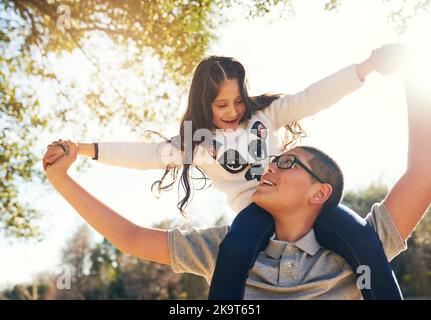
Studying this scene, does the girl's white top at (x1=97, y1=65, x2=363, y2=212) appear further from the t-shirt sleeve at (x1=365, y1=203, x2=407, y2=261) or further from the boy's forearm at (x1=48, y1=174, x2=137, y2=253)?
the t-shirt sleeve at (x1=365, y1=203, x2=407, y2=261)

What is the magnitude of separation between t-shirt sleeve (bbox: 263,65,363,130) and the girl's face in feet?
0.69

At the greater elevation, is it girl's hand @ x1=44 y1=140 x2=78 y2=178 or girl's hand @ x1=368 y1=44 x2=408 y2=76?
girl's hand @ x1=368 y1=44 x2=408 y2=76

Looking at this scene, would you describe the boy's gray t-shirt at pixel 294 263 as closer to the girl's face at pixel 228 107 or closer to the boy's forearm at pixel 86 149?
the boy's forearm at pixel 86 149

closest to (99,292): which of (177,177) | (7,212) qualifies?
(7,212)

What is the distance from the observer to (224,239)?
2.94 m

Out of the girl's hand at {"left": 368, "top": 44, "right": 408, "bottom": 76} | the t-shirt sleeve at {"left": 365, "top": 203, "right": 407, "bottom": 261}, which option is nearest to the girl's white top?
the girl's hand at {"left": 368, "top": 44, "right": 408, "bottom": 76}

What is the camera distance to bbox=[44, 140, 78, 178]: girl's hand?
3.10 meters

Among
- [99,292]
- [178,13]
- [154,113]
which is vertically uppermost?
[178,13]

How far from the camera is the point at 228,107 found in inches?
174

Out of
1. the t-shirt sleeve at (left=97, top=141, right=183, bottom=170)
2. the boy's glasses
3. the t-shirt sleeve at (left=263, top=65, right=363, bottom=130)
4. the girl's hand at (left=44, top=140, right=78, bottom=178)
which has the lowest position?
the boy's glasses

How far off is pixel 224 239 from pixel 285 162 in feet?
2.10

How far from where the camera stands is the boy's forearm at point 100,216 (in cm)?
297

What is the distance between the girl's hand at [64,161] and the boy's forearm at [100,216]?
9cm
